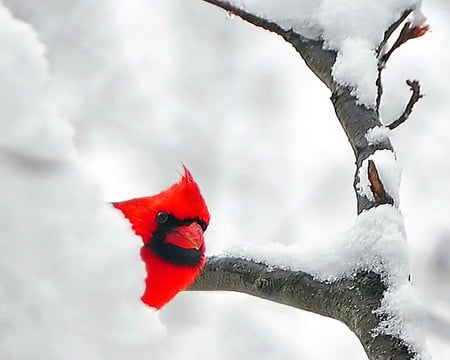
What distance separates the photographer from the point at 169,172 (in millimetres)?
2965

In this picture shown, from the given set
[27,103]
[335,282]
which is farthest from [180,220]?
[27,103]

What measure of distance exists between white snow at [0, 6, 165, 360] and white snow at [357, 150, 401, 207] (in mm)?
916

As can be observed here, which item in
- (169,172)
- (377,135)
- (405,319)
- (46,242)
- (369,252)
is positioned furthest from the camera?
(169,172)

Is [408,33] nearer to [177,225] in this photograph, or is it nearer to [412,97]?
[412,97]

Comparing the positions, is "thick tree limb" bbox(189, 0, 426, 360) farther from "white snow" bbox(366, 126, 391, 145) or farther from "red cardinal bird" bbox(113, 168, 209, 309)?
"red cardinal bird" bbox(113, 168, 209, 309)

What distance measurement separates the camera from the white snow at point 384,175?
1395 mm

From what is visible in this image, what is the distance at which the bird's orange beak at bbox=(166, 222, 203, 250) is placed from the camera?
7.88ft

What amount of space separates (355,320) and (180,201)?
1.20 m

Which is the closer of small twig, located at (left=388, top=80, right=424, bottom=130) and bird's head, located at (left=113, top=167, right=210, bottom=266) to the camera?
small twig, located at (left=388, top=80, right=424, bottom=130)

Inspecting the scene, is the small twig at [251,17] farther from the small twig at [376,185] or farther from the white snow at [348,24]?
the small twig at [376,185]

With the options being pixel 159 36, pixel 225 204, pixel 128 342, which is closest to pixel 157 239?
pixel 225 204

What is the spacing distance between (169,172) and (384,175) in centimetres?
164

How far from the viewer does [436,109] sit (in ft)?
11.0

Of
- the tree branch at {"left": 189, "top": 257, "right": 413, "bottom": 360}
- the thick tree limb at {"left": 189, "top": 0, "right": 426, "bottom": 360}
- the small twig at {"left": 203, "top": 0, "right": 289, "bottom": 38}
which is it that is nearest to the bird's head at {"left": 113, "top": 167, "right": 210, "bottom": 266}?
the thick tree limb at {"left": 189, "top": 0, "right": 426, "bottom": 360}
